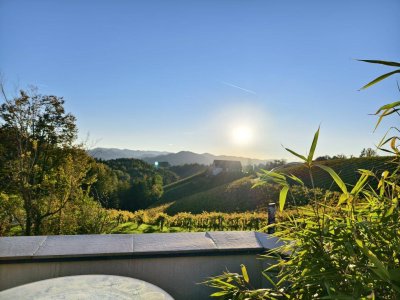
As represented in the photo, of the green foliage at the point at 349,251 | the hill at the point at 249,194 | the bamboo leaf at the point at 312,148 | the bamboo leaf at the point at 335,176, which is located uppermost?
the bamboo leaf at the point at 312,148

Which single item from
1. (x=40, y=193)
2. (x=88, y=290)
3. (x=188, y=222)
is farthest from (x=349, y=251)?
(x=40, y=193)

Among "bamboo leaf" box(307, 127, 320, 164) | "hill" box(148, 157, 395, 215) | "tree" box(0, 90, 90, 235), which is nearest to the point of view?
"bamboo leaf" box(307, 127, 320, 164)

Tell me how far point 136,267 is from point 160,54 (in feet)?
7.00

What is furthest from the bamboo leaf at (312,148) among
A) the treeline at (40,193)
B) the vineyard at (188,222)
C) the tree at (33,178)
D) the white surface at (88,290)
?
the tree at (33,178)

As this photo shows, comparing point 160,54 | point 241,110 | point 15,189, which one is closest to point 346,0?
point 160,54

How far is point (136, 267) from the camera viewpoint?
2.39 meters

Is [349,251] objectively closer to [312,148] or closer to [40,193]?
[312,148]

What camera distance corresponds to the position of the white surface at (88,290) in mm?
1700

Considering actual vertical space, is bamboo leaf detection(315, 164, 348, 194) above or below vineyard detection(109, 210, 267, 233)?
above

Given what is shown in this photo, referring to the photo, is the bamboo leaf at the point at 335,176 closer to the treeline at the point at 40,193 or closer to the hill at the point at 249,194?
the treeline at the point at 40,193

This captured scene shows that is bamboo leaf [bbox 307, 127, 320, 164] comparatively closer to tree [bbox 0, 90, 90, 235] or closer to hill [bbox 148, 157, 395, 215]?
tree [bbox 0, 90, 90, 235]

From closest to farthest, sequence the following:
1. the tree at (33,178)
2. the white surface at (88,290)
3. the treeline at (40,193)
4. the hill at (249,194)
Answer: the white surface at (88,290), the treeline at (40,193), the tree at (33,178), the hill at (249,194)

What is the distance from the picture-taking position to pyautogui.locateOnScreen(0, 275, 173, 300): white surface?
5.58 feet

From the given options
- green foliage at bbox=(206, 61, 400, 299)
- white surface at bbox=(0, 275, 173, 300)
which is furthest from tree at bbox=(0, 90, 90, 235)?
green foliage at bbox=(206, 61, 400, 299)
